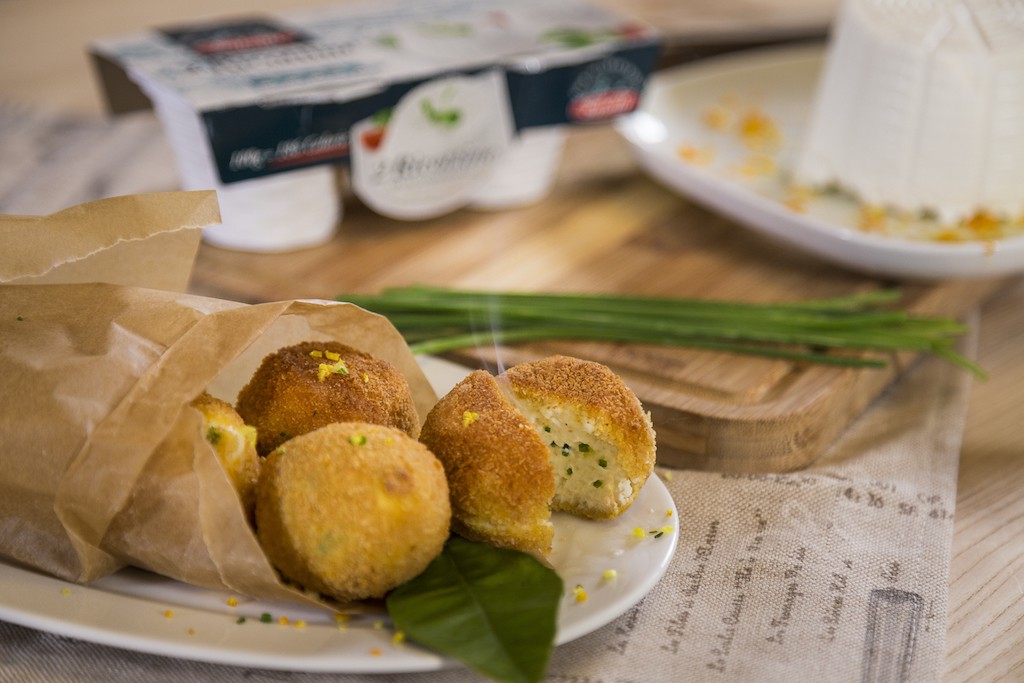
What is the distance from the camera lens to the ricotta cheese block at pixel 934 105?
1.67 metres

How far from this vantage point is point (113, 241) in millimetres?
990

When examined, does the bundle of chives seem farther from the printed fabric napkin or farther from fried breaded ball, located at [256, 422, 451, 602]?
fried breaded ball, located at [256, 422, 451, 602]

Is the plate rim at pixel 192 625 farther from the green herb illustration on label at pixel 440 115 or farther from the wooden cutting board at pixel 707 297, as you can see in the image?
the green herb illustration on label at pixel 440 115

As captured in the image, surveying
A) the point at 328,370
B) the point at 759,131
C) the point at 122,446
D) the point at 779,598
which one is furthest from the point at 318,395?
the point at 759,131

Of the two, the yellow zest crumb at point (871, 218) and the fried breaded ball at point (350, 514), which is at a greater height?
the fried breaded ball at point (350, 514)

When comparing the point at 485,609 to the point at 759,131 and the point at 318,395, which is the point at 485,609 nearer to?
the point at 318,395

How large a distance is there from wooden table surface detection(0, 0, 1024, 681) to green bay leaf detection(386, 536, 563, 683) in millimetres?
408

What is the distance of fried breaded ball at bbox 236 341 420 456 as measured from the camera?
99 cm

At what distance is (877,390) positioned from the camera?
1.44 metres

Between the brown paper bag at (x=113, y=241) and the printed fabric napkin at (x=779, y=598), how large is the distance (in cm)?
34

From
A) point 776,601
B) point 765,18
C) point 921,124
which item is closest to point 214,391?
point 776,601

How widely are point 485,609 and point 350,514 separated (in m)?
0.13

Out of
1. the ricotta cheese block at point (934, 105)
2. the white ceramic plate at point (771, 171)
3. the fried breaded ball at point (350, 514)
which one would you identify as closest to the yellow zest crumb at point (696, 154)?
the white ceramic plate at point (771, 171)

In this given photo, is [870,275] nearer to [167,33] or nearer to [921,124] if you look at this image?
[921,124]
